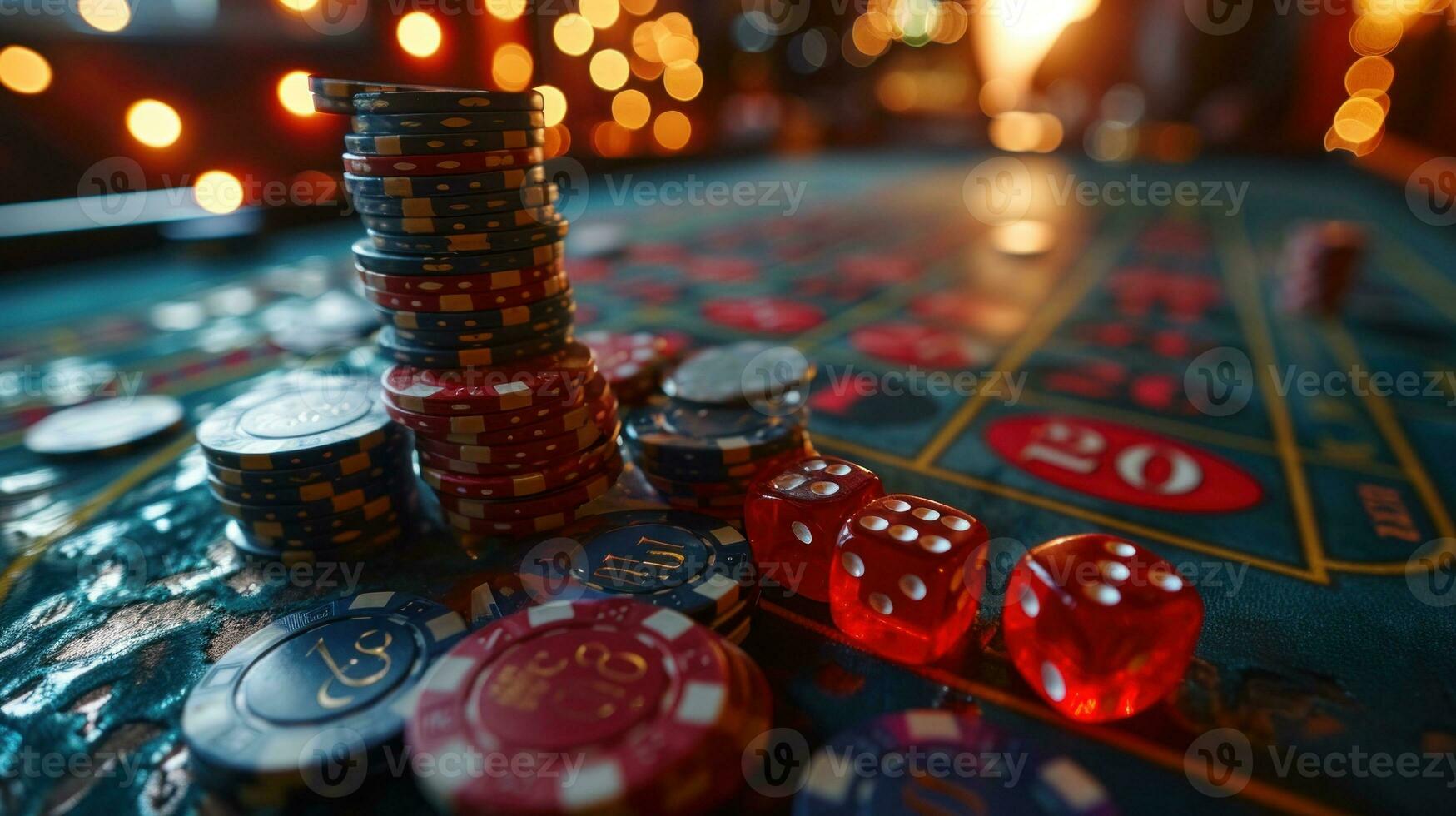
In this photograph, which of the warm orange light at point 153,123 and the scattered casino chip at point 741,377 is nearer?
the scattered casino chip at point 741,377

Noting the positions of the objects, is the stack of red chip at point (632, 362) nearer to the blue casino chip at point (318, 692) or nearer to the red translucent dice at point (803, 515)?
the red translucent dice at point (803, 515)

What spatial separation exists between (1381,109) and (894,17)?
10348 mm

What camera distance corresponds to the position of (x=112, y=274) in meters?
5.60

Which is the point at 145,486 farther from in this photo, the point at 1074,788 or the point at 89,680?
the point at 1074,788

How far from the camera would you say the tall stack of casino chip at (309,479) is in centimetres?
209

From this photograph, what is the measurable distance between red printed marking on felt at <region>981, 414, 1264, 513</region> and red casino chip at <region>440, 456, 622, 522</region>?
61.3 inches

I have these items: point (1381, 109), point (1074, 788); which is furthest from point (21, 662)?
point (1381, 109)

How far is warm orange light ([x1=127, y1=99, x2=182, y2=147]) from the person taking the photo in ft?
25.5

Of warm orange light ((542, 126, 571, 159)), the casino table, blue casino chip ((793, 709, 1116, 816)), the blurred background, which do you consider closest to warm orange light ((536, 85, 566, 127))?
the blurred background

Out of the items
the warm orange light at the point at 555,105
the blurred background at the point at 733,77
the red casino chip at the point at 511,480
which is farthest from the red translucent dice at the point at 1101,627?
the warm orange light at the point at 555,105

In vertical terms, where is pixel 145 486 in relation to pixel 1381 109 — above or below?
below

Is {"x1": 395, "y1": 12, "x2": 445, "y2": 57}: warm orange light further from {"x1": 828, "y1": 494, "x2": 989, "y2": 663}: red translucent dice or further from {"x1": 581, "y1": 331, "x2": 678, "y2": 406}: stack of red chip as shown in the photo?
{"x1": 828, "y1": 494, "x2": 989, "y2": 663}: red translucent dice

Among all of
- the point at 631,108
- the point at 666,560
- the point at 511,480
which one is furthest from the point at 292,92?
the point at 666,560

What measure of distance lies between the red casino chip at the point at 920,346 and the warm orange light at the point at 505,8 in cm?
1019
